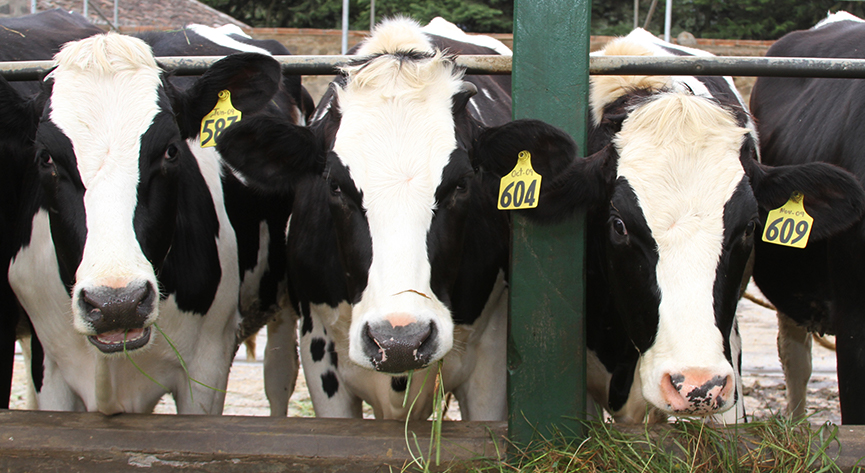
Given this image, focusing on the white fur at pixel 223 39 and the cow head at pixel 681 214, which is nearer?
the cow head at pixel 681 214

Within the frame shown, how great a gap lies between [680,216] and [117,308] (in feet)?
5.90

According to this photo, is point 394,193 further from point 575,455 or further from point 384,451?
point 575,455

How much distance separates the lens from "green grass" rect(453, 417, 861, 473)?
94.7 inches

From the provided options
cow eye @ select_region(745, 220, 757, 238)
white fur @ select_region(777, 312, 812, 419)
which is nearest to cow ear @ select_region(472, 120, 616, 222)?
cow eye @ select_region(745, 220, 757, 238)

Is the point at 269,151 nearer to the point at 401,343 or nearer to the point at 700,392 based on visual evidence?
the point at 401,343

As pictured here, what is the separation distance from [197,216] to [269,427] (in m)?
1.16

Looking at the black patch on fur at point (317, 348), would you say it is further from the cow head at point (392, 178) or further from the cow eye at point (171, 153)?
the cow eye at point (171, 153)

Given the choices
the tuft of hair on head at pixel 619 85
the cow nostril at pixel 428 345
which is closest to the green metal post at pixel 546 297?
the cow nostril at pixel 428 345

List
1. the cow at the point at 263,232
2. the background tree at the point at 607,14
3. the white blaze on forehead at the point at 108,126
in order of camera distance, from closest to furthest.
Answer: the white blaze on forehead at the point at 108,126, the cow at the point at 263,232, the background tree at the point at 607,14

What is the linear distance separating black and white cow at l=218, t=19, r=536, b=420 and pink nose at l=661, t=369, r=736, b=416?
690 mm

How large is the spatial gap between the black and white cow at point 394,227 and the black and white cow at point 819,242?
130 centimetres

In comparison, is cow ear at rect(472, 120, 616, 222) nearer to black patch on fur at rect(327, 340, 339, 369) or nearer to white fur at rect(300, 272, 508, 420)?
white fur at rect(300, 272, 508, 420)

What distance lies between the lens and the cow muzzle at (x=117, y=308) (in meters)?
Result: 2.33

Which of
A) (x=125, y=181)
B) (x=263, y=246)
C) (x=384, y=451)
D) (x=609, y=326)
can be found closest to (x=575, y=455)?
(x=384, y=451)
